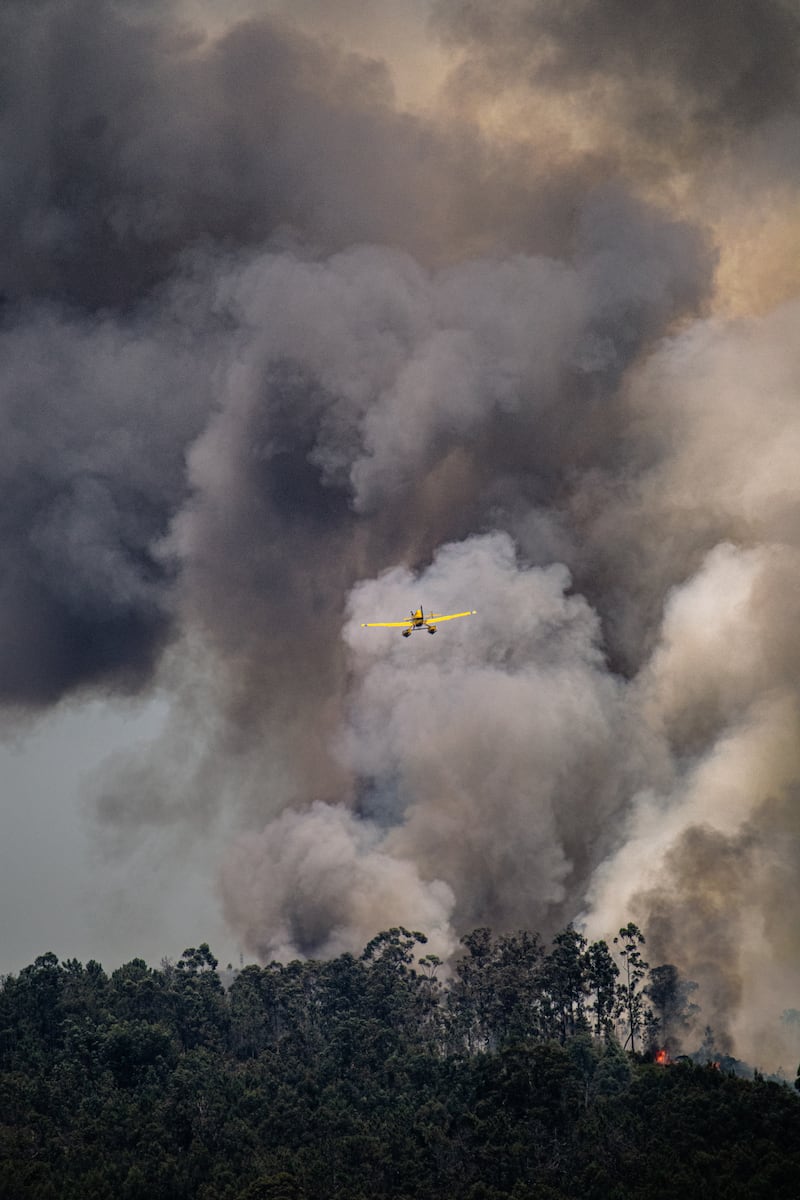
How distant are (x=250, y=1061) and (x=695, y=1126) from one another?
162 ft

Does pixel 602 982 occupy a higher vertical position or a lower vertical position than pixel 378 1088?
higher

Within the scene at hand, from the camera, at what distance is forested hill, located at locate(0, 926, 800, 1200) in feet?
384

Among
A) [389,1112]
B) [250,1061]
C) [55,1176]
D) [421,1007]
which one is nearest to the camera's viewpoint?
[55,1176]

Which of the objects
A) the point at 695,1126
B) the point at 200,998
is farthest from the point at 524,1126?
the point at 200,998

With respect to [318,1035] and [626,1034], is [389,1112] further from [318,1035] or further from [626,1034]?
[626,1034]

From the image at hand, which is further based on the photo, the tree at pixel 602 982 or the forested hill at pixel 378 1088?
the tree at pixel 602 982

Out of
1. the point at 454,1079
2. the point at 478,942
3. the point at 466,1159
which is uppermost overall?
the point at 478,942

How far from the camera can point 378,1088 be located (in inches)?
5492

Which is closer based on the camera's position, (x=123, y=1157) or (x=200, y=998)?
(x=123, y=1157)

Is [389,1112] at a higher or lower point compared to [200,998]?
lower

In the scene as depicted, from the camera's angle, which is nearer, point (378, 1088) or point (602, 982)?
point (378, 1088)

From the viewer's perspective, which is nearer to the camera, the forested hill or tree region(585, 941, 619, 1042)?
the forested hill

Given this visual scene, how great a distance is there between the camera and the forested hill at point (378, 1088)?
117125 mm

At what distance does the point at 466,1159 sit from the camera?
399 ft
